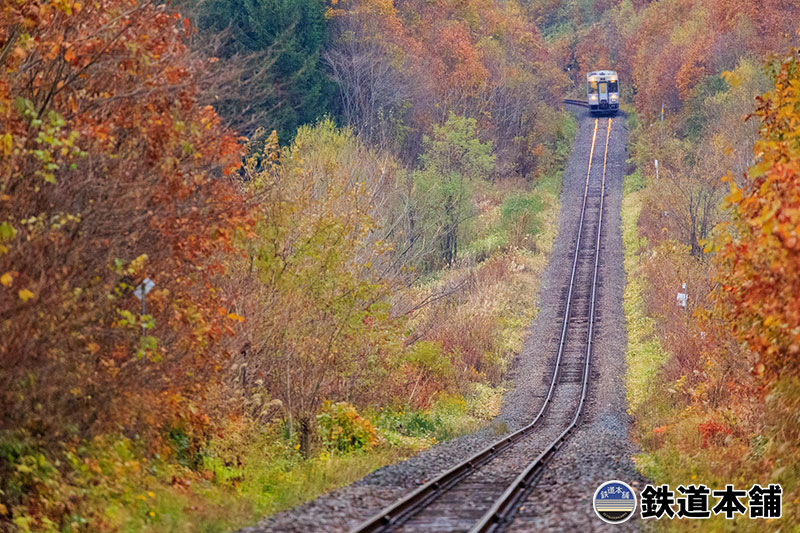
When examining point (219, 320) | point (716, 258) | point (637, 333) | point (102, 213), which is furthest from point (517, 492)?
point (637, 333)

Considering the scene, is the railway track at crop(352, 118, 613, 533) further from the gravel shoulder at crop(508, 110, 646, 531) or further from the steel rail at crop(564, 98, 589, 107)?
the steel rail at crop(564, 98, 589, 107)

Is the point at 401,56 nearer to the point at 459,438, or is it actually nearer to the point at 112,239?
the point at 459,438

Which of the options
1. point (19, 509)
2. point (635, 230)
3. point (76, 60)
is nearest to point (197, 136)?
point (76, 60)

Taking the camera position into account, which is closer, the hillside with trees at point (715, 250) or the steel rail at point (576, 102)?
the hillside with trees at point (715, 250)

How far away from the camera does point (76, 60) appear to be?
10.8 meters

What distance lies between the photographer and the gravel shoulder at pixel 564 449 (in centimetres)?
1145

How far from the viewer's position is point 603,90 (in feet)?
254

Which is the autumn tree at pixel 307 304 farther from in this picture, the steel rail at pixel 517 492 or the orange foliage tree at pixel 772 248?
the orange foliage tree at pixel 772 248

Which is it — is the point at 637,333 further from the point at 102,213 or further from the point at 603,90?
the point at 603,90

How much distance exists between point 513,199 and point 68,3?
42.3 meters

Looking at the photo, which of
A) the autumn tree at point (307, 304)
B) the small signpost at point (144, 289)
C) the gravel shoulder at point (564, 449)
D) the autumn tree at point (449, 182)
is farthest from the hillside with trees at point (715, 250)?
the autumn tree at point (449, 182)

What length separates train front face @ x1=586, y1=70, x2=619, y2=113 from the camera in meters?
76.4

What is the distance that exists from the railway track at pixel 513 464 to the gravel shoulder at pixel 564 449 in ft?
0.98

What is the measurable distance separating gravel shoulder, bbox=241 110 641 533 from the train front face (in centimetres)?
2508
